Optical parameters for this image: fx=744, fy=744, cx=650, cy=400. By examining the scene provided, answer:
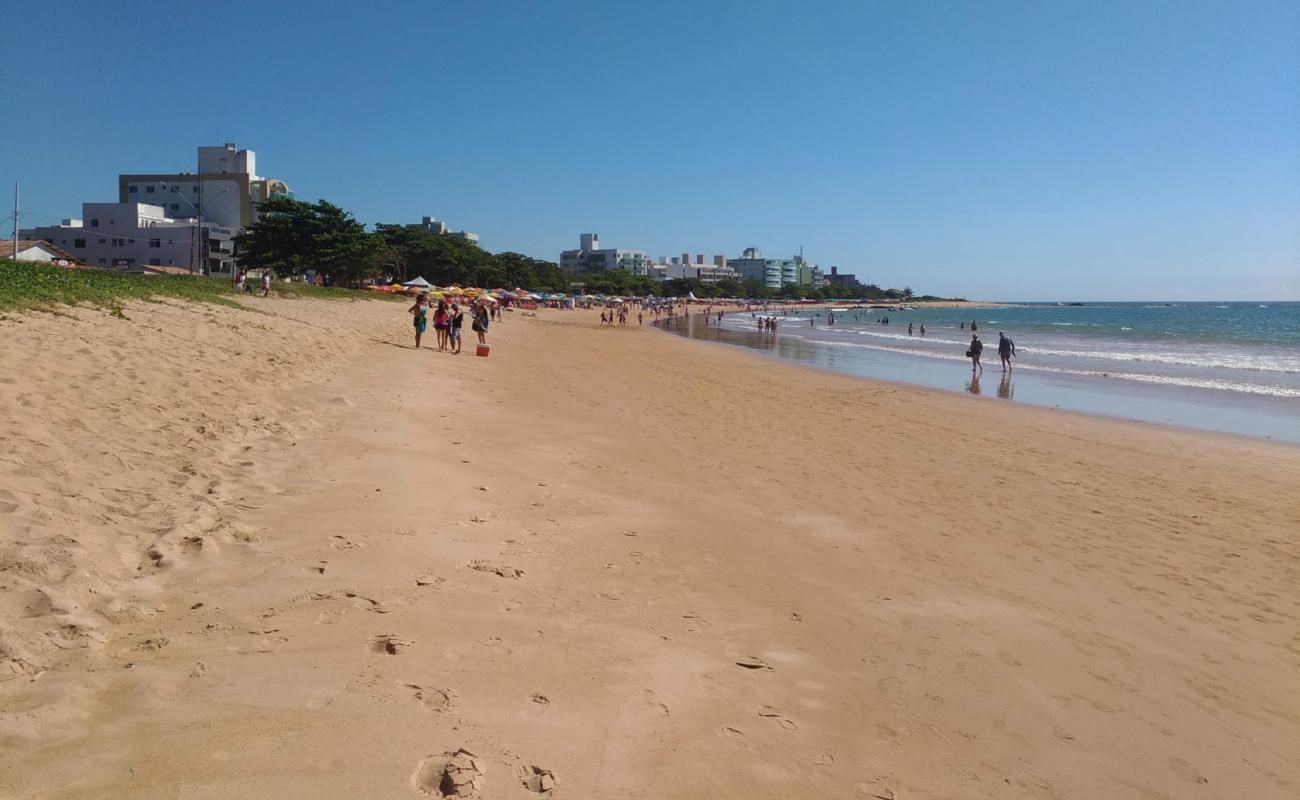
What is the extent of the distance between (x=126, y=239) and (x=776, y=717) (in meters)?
71.8

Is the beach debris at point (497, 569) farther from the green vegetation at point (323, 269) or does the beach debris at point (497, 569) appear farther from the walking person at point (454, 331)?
the walking person at point (454, 331)

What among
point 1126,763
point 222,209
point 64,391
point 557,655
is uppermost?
point 222,209

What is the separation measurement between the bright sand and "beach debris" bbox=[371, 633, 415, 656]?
0.04 ft

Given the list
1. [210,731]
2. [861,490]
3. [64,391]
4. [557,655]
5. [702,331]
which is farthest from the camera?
[702,331]

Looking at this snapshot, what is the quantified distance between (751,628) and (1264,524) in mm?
6957

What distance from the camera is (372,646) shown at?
357 cm

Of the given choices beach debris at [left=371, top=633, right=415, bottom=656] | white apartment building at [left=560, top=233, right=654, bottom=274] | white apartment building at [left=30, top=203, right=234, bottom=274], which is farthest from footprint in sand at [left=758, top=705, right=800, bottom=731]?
white apartment building at [left=560, top=233, right=654, bottom=274]

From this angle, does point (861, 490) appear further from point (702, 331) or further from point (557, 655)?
point (702, 331)

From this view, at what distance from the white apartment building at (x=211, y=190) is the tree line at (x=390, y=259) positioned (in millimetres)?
7662

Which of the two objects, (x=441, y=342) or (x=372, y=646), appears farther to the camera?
(x=441, y=342)

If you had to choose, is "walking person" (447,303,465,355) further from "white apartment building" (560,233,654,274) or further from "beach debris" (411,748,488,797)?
"white apartment building" (560,233,654,274)

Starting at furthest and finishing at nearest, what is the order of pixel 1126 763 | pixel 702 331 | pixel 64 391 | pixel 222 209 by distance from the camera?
pixel 222 209
pixel 702 331
pixel 64 391
pixel 1126 763

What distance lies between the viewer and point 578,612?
4.33 meters

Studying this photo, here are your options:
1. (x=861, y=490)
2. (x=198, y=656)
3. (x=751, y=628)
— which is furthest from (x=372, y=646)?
(x=861, y=490)
